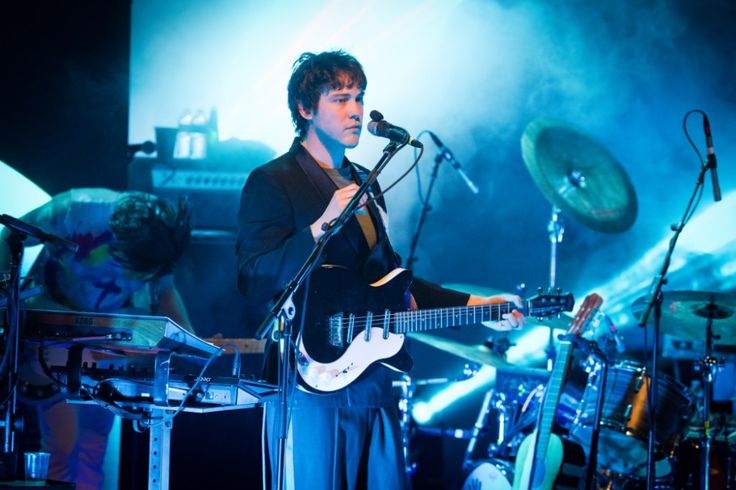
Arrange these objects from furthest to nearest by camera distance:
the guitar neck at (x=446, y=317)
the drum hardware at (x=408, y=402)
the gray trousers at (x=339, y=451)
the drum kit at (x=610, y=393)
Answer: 1. the drum hardware at (x=408, y=402)
2. the drum kit at (x=610, y=393)
3. the guitar neck at (x=446, y=317)
4. the gray trousers at (x=339, y=451)

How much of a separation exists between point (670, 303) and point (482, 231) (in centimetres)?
195

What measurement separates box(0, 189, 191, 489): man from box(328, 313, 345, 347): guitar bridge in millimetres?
2059

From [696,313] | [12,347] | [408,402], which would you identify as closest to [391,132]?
[12,347]

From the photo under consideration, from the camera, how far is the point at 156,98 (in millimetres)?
5430

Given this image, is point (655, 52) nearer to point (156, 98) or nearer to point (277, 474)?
point (156, 98)

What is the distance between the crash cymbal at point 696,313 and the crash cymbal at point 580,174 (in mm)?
649

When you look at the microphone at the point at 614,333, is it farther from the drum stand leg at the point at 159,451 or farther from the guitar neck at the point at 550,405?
the drum stand leg at the point at 159,451

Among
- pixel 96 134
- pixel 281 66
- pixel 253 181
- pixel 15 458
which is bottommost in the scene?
pixel 15 458

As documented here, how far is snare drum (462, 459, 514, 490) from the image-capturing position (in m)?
4.74

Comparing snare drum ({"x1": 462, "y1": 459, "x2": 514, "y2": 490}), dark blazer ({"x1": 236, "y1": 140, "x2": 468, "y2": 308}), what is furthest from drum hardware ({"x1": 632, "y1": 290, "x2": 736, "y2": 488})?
dark blazer ({"x1": 236, "y1": 140, "x2": 468, "y2": 308})

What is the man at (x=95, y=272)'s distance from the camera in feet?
13.7

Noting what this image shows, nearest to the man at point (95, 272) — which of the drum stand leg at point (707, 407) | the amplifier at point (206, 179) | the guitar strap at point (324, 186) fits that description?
the amplifier at point (206, 179)

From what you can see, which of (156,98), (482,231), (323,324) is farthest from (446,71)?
(323,324)

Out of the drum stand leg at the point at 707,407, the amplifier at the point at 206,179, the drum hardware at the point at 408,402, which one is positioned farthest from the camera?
the amplifier at the point at 206,179
